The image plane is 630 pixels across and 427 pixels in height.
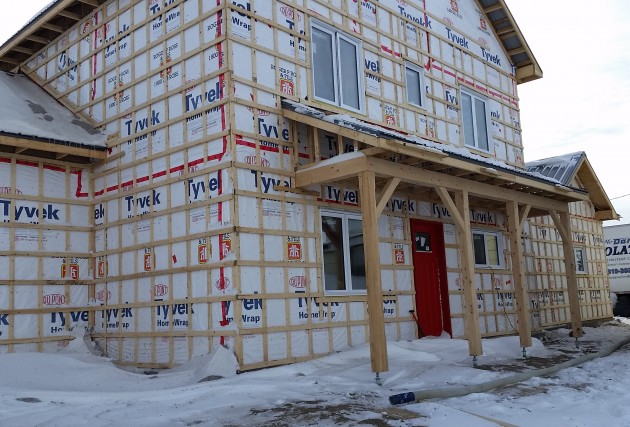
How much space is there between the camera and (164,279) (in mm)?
10258

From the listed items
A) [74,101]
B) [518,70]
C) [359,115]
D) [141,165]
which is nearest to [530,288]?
[518,70]

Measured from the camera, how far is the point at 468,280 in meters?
10.3

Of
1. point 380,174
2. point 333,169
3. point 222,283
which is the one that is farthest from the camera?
point 333,169

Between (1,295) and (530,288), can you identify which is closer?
(1,295)

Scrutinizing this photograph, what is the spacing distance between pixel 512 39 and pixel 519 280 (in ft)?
26.2

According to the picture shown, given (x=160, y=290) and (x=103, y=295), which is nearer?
(x=160, y=290)

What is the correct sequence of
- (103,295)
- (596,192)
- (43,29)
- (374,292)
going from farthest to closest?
(596,192)
(43,29)
(103,295)
(374,292)

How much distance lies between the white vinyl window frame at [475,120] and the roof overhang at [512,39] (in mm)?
2246

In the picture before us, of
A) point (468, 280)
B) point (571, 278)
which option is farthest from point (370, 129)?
point (571, 278)

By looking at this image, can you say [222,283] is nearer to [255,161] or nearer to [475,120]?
[255,161]

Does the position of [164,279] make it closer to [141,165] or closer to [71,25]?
[141,165]

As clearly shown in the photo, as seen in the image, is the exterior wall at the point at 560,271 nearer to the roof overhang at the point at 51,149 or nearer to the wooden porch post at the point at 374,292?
the wooden porch post at the point at 374,292

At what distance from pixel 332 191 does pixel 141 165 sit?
3442 mm

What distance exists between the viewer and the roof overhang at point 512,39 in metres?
16.4
